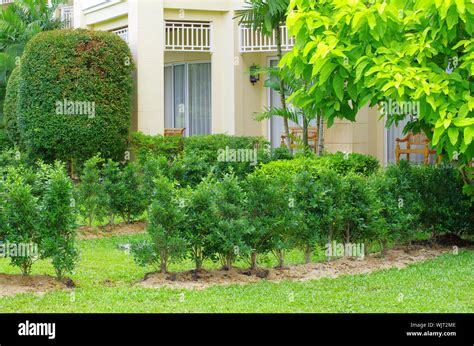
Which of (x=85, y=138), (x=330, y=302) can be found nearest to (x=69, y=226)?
(x=330, y=302)

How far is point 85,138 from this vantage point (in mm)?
17484

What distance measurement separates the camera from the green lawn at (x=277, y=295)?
8010mm

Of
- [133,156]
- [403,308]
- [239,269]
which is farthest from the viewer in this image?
[133,156]

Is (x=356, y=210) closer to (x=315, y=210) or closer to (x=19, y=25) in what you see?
(x=315, y=210)

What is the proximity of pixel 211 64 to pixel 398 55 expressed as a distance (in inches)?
431

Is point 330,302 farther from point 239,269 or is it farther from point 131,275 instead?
point 131,275

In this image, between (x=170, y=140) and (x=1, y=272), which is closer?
(x=1, y=272)

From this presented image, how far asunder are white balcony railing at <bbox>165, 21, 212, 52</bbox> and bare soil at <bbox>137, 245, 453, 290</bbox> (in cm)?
974

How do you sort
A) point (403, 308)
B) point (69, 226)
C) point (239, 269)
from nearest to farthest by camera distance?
point (403, 308) → point (69, 226) → point (239, 269)

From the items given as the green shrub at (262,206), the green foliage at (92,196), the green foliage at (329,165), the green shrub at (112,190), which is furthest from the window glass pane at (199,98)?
the green shrub at (262,206)

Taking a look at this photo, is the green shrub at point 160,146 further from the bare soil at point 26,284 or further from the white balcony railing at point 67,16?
the bare soil at point 26,284

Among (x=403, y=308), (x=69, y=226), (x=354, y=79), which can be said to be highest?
(x=354, y=79)

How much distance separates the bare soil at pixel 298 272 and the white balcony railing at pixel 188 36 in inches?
383
